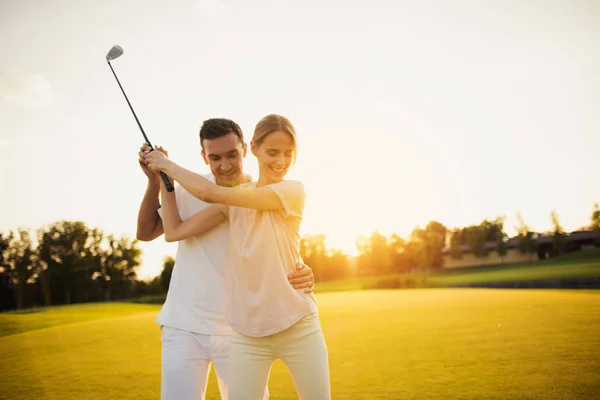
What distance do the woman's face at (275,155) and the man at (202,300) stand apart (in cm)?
37

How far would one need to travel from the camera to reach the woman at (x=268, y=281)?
255 centimetres

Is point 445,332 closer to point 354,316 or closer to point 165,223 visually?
point 354,316

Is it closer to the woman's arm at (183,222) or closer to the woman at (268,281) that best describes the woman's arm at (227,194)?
the woman at (268,281)

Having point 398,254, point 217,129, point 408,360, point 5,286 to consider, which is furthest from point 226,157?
point 398,254

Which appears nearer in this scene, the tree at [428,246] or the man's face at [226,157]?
the man's face at [226,157]

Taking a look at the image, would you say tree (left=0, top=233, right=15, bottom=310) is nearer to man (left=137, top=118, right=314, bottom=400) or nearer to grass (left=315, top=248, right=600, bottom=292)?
grass (left=315, top=248, right=600, bottom=292)

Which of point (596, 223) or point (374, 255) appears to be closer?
point (596, 223)

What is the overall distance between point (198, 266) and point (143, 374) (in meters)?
5.89

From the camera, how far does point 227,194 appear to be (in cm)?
257

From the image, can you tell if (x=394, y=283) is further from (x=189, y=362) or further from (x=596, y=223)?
(x=189, y=362)

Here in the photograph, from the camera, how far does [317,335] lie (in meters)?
2.61

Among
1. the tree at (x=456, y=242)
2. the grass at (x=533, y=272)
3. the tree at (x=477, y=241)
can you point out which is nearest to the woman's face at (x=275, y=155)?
the grass at (x=533, y=272)

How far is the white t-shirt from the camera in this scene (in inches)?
119

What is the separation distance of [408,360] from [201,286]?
5.92m
